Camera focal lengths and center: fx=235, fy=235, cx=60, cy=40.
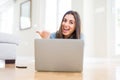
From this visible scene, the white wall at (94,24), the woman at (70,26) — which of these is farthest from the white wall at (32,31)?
the woman at (70,26)

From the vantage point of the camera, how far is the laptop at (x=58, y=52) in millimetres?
1271

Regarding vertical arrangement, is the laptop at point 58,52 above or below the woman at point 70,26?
below

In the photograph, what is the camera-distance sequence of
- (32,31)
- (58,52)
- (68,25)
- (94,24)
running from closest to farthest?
(58,52) → (68,25) → (94,24) → (32,31)

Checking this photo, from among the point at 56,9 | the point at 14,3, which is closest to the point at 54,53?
the point at 56,9

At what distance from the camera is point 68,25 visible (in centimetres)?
150

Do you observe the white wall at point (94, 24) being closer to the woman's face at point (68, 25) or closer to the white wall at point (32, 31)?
the white wall at point (32, 31)

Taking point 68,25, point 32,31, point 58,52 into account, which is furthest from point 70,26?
point 32,31

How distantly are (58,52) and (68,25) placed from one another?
28cm

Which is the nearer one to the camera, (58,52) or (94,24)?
(58,52)

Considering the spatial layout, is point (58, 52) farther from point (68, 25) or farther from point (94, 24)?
point (94, 24)

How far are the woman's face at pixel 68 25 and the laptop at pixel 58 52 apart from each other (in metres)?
0.25

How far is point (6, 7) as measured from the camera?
9.01 metres

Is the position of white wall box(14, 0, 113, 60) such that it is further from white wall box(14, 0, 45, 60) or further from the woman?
the woman

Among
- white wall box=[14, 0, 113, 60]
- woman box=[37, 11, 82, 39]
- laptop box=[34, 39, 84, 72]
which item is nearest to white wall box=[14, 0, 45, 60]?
white wall box=[14, 0, 113, 60]
